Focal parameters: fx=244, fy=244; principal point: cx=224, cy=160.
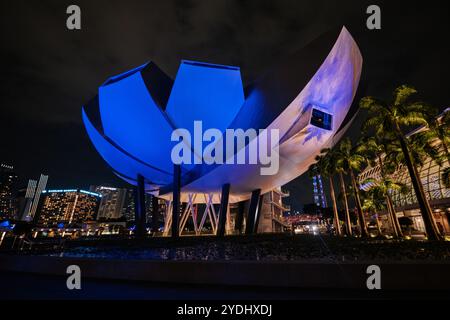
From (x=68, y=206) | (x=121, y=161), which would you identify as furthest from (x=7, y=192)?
(x=121, y=161)

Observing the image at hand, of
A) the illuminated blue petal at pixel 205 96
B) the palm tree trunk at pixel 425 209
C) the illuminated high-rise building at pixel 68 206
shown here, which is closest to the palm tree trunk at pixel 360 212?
the palm tree trunk at pixel 425 209

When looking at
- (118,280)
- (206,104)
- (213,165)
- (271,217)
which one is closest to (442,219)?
(271,217)

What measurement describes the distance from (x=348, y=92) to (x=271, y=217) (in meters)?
39.7

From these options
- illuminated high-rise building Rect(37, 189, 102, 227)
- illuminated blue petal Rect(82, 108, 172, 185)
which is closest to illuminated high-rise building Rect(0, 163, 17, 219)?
illuminated high-rise building Rect(37, 189, 102, 227)

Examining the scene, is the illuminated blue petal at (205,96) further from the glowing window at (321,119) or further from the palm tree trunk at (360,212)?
the palm tree trunk at (360,212)

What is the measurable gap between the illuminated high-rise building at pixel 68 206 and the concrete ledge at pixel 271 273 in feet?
553

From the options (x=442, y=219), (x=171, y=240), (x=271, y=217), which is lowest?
(x=171, y=240)

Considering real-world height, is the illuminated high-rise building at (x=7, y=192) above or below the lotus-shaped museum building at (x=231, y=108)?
above

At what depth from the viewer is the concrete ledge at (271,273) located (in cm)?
549

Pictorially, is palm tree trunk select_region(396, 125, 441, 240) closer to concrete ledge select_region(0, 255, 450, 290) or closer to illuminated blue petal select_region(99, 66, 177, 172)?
concrete ledge select_region(0, 255, 450, 290)

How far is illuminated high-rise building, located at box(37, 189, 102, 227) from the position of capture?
507 ft

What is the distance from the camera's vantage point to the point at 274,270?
5969 millimetres
